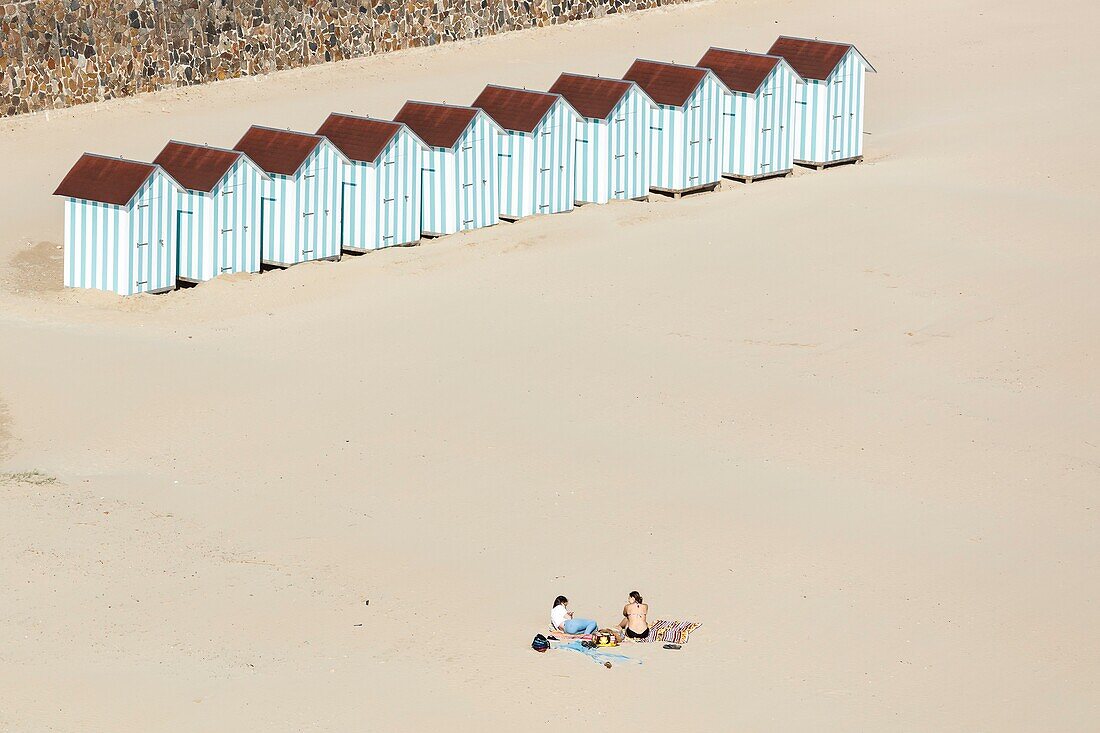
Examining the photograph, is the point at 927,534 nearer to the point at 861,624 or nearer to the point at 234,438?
the point at 861,624

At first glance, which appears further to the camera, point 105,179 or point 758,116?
point 758,116

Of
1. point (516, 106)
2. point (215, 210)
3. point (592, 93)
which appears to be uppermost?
point (592, 93)

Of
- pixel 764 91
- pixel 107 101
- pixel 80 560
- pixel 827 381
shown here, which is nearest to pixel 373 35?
pixel 107 101

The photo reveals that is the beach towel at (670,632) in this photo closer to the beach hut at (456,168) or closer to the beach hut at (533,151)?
the beach hut at (456,168)

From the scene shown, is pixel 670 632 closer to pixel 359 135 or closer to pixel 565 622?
pixel 565 622

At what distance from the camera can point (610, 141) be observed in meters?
37.6

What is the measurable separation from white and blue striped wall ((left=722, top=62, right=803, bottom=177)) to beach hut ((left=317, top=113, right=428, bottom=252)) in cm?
675

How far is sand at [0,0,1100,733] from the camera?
20344mm

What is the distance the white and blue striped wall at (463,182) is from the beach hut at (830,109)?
23.2 feet

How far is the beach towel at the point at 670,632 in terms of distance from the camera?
21.0 meters

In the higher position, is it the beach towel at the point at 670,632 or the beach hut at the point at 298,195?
the beach hut at the point at 298,195

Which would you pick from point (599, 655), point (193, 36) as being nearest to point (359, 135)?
point (193, 36)

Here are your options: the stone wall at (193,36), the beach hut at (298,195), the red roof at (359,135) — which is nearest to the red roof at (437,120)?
the red roof at (359,135)

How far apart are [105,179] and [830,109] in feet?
48.5
